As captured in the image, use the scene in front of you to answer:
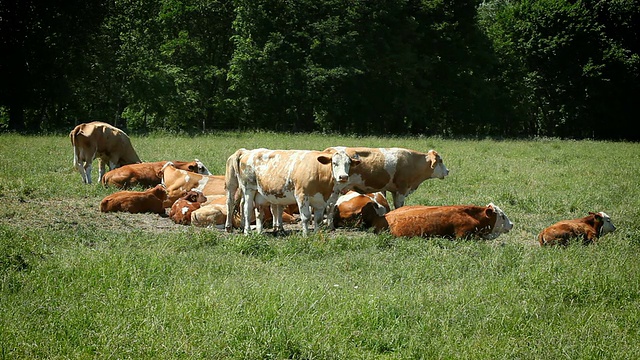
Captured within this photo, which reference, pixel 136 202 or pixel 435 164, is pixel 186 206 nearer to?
pixel 136 202

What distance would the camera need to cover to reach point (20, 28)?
40.0 meters

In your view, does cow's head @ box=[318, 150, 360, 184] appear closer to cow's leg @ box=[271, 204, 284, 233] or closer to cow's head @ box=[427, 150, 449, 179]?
cow's leg @ box=[271, 204, 284, 233]

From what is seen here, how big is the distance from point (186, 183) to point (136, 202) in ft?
5.76

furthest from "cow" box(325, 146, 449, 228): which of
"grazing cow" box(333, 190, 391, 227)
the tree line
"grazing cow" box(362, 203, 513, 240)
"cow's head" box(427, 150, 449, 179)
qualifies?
the tree line

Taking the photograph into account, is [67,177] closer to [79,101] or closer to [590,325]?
[590,325]

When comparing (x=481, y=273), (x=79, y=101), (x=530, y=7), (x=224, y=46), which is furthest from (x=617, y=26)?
(x=481, y=273)

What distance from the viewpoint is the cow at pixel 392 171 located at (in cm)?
1423

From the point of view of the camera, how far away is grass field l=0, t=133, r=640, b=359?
631cm

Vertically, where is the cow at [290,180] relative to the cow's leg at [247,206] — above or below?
above

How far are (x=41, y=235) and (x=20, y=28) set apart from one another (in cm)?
3340

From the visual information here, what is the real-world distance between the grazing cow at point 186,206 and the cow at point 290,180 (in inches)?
27.9

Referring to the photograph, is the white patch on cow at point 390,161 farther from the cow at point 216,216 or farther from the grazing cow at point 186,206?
the grazing cow at point 186,206

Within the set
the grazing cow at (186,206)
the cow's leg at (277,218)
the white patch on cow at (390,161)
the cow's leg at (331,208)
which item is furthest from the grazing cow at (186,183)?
the white patch on cow at (390,161)

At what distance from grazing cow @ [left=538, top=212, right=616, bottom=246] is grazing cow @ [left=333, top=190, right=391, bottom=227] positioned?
120 inches
